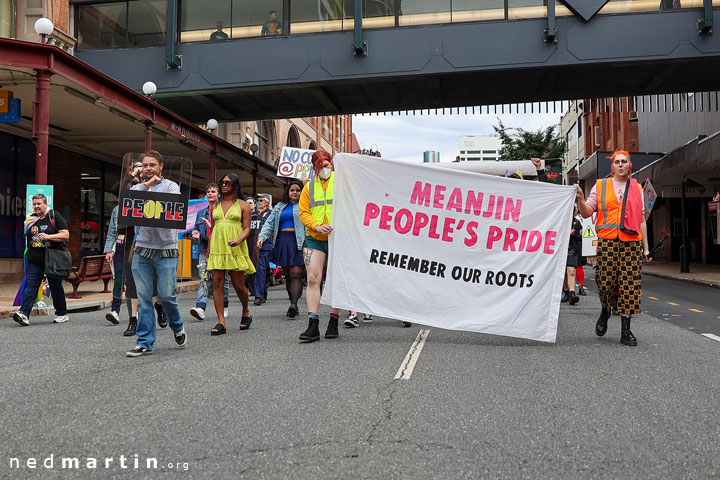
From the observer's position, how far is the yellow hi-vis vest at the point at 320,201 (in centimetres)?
727

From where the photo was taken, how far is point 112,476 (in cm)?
304

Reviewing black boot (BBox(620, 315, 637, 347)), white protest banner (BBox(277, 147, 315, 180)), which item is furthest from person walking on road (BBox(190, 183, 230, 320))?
white protest banner (BBox(277, 147, 315, 180))

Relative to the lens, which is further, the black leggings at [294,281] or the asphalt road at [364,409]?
the black leggings at [294,281]

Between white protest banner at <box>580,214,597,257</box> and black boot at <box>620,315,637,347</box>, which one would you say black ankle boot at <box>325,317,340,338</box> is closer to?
black boot at <box>620,315,637,347</box>

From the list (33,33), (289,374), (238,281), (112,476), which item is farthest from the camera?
(33,33)

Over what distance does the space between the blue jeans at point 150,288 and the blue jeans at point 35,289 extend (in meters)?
3.85

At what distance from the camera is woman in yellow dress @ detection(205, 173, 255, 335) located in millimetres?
7941

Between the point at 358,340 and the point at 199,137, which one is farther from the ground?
the point at 199,137

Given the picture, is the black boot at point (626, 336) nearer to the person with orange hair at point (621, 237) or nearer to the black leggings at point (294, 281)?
the person with orange hair at point (621, 237)

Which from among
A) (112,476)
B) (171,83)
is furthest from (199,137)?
(112,476)

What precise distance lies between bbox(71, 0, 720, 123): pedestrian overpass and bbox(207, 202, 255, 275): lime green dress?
1162 cm

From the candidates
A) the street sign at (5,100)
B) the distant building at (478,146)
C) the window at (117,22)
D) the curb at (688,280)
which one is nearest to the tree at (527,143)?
the curb at (688,280)

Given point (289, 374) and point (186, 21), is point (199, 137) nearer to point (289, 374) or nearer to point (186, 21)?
point (186, 21)

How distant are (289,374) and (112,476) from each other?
7.65 ft
